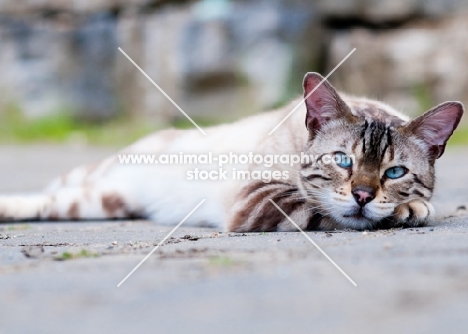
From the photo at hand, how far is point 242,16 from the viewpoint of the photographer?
452 inches

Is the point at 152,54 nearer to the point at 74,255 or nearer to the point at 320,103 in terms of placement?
the point at 320,103

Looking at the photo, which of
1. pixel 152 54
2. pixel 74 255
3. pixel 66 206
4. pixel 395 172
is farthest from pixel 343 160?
pixel 152 54

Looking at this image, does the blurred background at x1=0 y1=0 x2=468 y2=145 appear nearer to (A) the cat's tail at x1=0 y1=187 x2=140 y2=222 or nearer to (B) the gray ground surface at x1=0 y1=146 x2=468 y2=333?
(A) the cat's tail at x1=0 y1=187 x2=140 y2=222

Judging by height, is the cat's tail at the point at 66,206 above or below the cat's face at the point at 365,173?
below

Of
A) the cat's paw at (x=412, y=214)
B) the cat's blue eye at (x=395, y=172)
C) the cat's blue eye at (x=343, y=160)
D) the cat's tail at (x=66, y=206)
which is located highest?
the cat's blue eye at (x=343, y=160)

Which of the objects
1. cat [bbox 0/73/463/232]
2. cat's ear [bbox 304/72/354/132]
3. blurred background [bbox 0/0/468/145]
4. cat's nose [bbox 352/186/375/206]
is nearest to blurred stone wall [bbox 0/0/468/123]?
blurred background [bbox 0/0/468/145]

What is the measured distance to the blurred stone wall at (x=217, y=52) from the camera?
11.4 metres

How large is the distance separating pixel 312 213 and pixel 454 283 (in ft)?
5.46

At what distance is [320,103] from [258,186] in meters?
0.58

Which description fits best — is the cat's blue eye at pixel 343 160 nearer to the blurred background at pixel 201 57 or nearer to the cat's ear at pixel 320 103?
the cat's ear at pixel 320 103

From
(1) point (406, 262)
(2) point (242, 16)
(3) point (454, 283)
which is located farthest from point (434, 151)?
(2) point (242, 16)

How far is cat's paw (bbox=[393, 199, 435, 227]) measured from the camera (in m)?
3.41

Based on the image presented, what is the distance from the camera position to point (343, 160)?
3.51m

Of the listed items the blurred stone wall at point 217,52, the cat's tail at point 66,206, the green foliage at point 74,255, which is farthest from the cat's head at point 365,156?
the blurred stone wall at point 217,52
